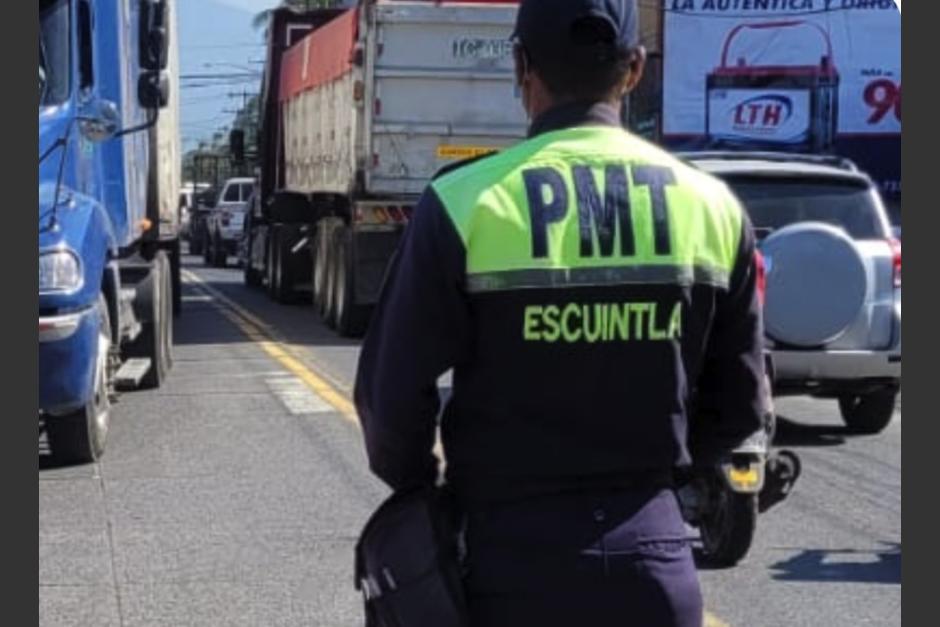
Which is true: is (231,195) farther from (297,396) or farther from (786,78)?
(297,396)

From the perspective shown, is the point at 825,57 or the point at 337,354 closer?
the point at 337,354

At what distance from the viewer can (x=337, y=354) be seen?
58.4 ft

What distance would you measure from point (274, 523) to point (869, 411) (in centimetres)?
520

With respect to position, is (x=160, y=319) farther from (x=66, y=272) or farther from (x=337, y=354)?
(x=66, y=272)

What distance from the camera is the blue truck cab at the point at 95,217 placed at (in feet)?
31.7

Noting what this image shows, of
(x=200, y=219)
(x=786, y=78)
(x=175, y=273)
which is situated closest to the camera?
(x=175, y=273)

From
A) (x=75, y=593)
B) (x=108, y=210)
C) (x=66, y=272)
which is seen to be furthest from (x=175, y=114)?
(x=75, y=593)

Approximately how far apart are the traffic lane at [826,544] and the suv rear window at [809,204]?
1475mm

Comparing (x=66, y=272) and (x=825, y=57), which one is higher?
(x=825, y=57)

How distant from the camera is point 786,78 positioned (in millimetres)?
33125

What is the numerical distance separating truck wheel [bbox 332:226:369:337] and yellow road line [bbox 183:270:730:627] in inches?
32.1

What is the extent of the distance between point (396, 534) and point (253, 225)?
2829cm

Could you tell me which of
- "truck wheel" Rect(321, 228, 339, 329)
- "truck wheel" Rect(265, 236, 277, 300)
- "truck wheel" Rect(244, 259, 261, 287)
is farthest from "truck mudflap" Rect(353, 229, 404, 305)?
"truck wheel" Rect(244, 259, 261, 287)

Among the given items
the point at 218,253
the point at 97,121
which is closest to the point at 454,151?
the point at 97,121
